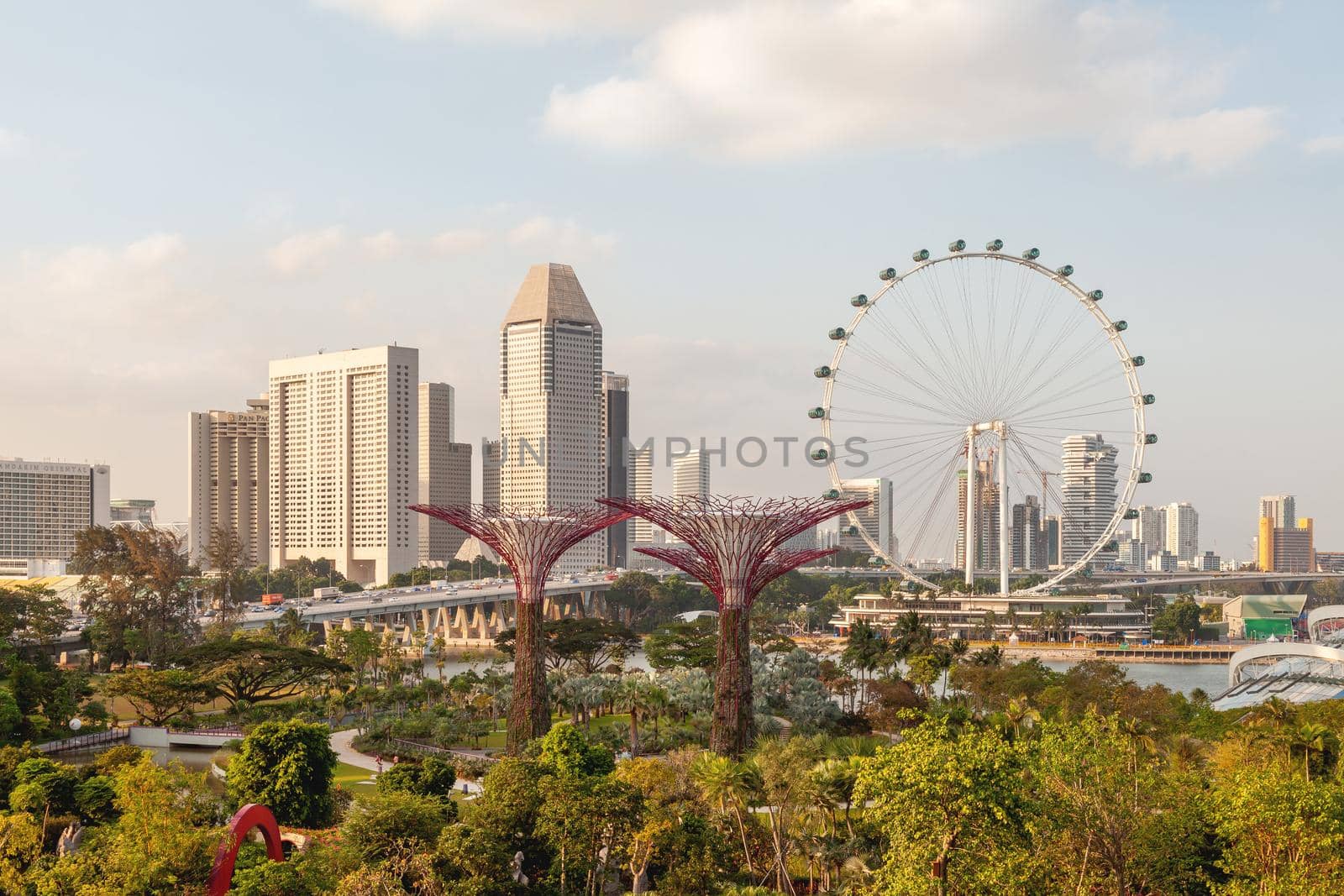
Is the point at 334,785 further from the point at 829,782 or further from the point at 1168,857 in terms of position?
the point at 1168,857

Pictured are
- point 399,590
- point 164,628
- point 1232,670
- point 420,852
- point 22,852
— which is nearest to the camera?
point 420,852

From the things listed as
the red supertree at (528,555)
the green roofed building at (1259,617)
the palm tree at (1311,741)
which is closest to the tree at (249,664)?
the red supertree at (528,555)

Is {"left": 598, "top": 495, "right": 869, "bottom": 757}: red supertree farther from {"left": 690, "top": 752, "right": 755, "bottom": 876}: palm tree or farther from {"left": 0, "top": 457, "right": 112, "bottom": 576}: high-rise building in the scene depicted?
{"left": 0, "top": 457, "right": 112, "bottom": 576}: high-rise building

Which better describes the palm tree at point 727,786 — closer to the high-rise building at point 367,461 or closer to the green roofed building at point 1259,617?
the green roofed building at point 1259,617

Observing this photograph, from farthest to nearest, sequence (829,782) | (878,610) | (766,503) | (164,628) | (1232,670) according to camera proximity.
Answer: (878,610)
(164,628)
(1232,670)
(766,503)
(829,782)

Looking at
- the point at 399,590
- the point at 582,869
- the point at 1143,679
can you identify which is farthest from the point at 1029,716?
the point at 399,590

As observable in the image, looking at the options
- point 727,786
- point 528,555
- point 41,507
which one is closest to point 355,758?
point 528,555
